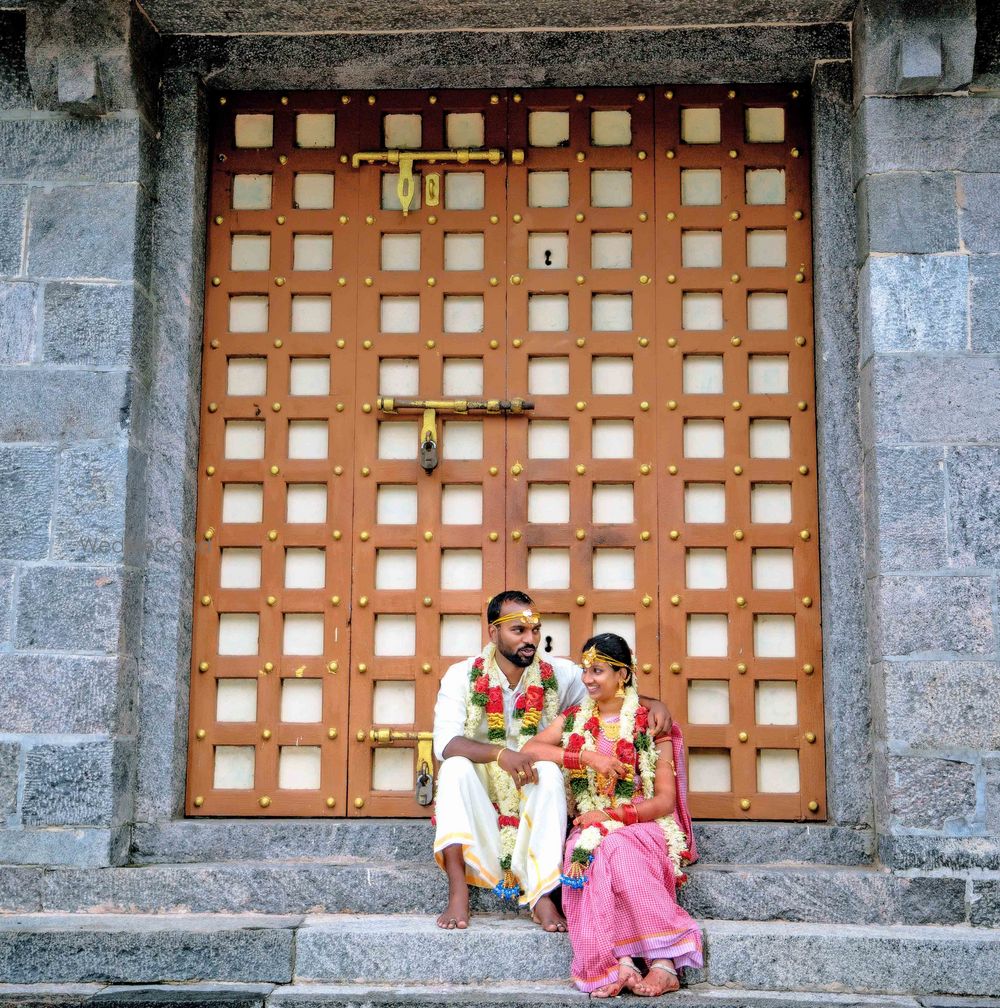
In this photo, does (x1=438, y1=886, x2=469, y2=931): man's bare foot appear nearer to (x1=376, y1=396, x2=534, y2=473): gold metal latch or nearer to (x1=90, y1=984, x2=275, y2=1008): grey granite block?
(x1=90, y1=984, x2=275, y2=1008): grey granite block

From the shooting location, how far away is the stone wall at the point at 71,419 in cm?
475

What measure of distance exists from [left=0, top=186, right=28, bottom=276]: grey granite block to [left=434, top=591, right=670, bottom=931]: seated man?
7.58 ft

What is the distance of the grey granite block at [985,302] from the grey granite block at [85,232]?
3213 mm

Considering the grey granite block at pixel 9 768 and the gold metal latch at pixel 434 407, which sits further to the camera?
the gold metal latch at pixel 434 407

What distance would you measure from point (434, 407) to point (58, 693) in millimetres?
1810

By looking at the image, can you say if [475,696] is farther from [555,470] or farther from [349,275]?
[349,275]

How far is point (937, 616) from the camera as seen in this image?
466cm

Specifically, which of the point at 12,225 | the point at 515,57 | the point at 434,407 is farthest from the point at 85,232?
the point at 515,57

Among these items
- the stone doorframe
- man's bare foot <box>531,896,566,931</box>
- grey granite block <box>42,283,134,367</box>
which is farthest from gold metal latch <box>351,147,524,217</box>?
man's bare foot <box>531,896,566,931</box>

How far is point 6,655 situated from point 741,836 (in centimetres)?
282

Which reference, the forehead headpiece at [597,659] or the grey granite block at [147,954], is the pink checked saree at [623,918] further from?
the grey granite block at [147,954]

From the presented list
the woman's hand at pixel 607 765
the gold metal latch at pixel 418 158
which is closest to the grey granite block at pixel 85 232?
the gold metal latch at pixel 418 158

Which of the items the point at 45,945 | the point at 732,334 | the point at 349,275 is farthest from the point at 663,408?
the point at 45,945

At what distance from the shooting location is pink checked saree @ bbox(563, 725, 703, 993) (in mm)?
4062
